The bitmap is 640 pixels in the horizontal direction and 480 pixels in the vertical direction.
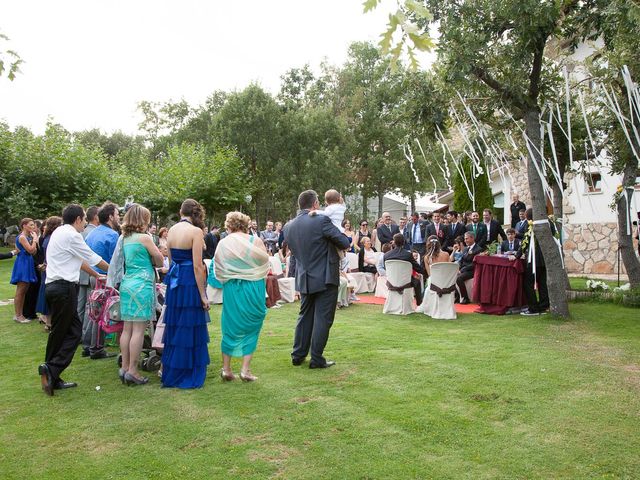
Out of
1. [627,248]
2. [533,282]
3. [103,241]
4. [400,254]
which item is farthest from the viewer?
[627,248]

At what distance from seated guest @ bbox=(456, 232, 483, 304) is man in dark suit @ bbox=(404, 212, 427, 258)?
1.98 metres

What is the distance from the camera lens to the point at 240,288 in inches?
236

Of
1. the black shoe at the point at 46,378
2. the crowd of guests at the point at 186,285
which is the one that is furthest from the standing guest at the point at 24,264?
the black shoe at the point at 46,378

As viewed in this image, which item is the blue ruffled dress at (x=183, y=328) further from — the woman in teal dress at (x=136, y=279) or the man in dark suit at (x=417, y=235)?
the man in dark suit at (x=417, y=235)

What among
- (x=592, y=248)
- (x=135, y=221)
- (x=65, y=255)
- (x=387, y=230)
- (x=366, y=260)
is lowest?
(x=65, y=255)

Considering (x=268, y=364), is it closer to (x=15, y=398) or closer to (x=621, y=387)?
(x=15, y=398)

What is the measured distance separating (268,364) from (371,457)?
9.76 feet

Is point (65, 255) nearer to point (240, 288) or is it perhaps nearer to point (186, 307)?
point (186, 307)

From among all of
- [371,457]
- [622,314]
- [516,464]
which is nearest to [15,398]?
[371,457]

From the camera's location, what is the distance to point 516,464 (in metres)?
3.87

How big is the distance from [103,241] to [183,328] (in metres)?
2.08

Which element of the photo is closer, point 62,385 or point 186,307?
point 186,307

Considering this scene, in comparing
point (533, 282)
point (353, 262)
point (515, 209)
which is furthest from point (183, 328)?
point (515, 209)

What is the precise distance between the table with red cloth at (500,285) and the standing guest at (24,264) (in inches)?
316
